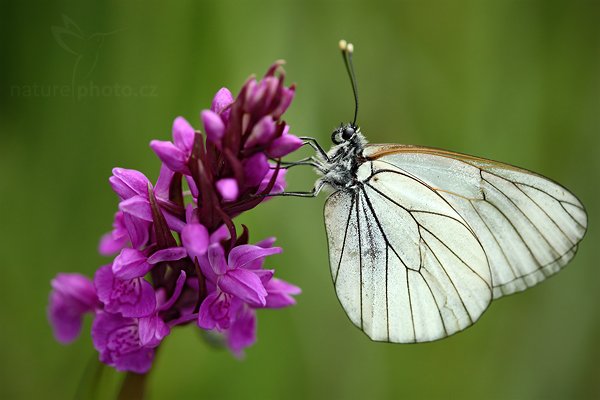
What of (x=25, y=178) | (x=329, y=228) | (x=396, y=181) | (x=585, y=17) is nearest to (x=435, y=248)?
(x=396, y=181)

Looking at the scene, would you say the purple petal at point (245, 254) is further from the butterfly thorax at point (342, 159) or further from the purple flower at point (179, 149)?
the butterfly thorax at point (342, 159)

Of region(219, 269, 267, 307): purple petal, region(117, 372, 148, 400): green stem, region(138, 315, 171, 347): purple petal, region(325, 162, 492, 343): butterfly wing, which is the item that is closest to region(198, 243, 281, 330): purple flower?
region(219, 269, 267, 307): purple petal

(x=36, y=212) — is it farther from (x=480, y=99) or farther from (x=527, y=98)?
(x=527, y=98)

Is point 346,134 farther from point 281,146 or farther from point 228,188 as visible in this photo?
point 228,188

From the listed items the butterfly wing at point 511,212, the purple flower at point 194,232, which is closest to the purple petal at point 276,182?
the purple flower at point 194,232

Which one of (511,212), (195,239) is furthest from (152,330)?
(511,212)

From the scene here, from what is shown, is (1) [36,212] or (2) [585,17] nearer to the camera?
(1) [36,212]

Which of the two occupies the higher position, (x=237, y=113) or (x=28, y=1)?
(x=28, y=1)
